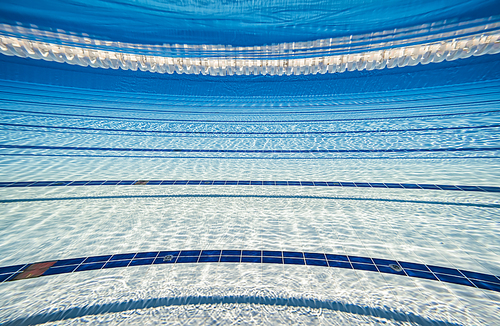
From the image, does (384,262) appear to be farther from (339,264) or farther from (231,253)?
(231,253)

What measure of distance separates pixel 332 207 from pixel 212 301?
1.49 m

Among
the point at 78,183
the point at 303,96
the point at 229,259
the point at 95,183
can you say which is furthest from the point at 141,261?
the point at 303,96

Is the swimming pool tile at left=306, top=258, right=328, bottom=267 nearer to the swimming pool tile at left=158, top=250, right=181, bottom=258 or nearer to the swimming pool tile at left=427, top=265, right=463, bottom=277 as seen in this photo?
the swimming pool tile at left=427, top=265, right=463, bottom=277

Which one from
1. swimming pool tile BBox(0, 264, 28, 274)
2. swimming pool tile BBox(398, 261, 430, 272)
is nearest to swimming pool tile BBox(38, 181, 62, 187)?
swimming pool tile BBox(0, 264, 28, 274)

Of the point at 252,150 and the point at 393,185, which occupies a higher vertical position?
the point at 252,150

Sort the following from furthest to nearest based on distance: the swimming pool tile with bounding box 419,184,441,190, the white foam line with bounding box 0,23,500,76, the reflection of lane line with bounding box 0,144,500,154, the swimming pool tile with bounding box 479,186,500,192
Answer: the white foam line with bounding box 0,23,500,76, the reflection of lane line with bounding box 0,144,500,154, the swimming pool tile with bounding box 419,184,441,190, the swimming pool tile with bounding box 479,186,500,192

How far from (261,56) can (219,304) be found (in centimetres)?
683

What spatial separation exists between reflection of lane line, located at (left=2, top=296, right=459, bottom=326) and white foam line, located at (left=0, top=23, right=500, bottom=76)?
21.0 ft

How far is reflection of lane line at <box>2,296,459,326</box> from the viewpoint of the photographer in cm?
134

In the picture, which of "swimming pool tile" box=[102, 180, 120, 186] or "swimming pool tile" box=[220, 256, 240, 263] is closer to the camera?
"swimming pool tile" box=[220, 256, 240, 263]

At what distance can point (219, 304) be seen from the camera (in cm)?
145

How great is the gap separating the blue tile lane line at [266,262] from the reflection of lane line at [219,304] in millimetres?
309

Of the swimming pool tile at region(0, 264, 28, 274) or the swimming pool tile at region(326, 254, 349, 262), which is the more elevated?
the swimming pool tile at region(0, 264, 28, 274)

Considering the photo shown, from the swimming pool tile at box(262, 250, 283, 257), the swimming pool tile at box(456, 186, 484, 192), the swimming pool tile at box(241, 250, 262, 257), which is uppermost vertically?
the swimming pool tile at box(456, 186, 484, 192)
